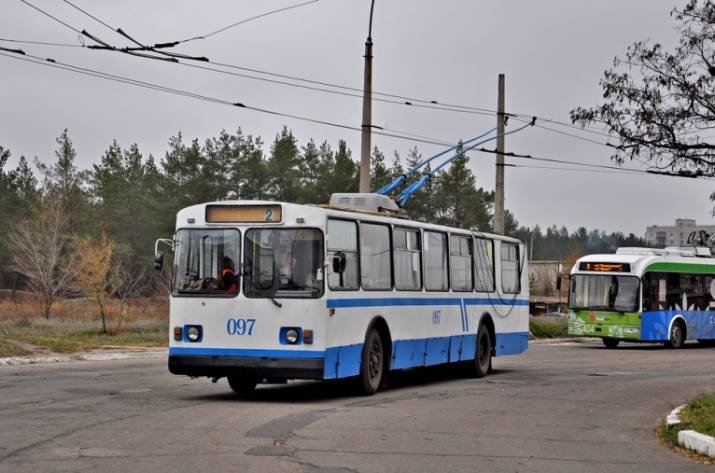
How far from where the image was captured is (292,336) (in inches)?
637

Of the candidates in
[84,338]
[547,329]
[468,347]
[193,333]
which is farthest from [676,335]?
[193,333]

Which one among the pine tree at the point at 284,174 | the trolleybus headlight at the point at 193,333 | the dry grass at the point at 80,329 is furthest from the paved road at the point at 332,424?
the pine tree at the point at 284,174

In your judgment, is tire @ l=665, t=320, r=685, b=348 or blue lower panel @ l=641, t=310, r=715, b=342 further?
tire @ l=665, t=320, r=685, b=348

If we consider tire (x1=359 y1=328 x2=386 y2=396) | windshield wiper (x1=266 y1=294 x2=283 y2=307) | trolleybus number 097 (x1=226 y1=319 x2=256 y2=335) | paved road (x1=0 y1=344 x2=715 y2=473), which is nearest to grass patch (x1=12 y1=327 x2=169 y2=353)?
paved road (x1=0 y1=344 x2=715 y2=473)

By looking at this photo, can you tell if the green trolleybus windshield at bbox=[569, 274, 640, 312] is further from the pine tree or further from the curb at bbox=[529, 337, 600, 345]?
the pine tree

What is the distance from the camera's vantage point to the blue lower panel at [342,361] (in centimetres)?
1622

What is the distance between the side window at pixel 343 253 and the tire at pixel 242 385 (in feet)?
6.53

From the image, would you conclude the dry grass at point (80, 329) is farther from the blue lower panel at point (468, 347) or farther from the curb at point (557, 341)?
the curb at point (557, 341)

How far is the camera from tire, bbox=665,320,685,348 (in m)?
39.0

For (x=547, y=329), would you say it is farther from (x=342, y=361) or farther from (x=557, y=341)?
(x=342, y=361)

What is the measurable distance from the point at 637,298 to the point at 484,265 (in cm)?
1598

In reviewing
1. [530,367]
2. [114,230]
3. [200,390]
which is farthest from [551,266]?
[200,390]

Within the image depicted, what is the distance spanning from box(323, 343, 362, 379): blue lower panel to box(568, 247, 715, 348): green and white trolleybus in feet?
72.0

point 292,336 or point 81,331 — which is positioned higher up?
point 292,336
